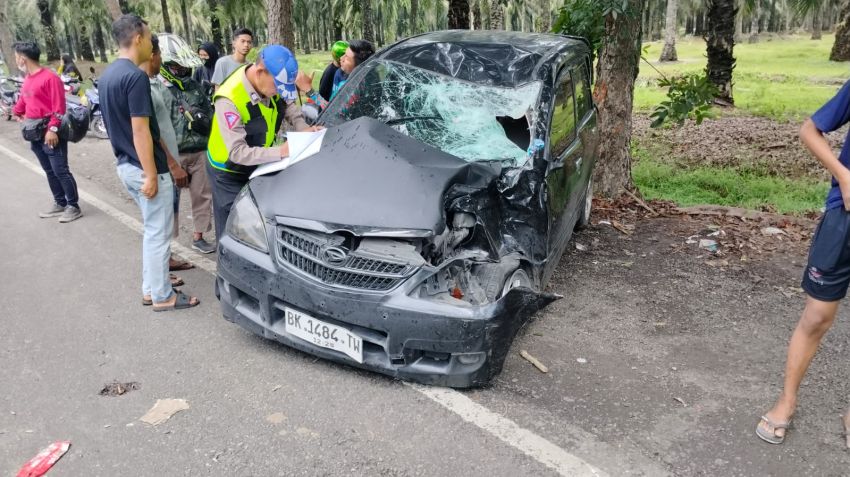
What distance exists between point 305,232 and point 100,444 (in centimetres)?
139

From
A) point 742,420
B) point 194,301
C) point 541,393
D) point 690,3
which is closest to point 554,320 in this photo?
point 541,393

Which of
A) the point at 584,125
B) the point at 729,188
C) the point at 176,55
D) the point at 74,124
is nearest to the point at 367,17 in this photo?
the point at 74,124

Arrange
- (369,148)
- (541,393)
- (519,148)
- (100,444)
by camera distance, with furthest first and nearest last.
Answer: (519,148) < (369,148) < (541,393) < (100,444)

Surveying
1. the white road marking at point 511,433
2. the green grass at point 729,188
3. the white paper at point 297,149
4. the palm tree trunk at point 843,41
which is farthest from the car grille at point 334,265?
the palm tree trunk at point 843,41

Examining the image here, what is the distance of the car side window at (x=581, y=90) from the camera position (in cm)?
513

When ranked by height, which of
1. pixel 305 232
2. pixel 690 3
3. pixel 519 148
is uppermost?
pixel 690 3

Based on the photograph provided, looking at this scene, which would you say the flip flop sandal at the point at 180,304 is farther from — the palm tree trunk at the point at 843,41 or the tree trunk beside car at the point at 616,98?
the palm tree trunk at the point at 843,41

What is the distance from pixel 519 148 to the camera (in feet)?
13.4

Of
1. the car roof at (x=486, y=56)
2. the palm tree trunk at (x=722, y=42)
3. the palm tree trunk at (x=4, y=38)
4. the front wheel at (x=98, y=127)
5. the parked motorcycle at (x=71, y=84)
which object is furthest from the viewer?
the palm tree trunk at (x=4, y=38)

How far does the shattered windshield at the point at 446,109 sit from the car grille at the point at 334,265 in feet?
3.85

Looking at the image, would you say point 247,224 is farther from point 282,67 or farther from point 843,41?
point 843,41

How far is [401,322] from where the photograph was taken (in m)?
2.95

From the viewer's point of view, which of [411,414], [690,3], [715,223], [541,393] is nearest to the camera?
[411,414]

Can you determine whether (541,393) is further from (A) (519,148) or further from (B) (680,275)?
(B) (680,275)
